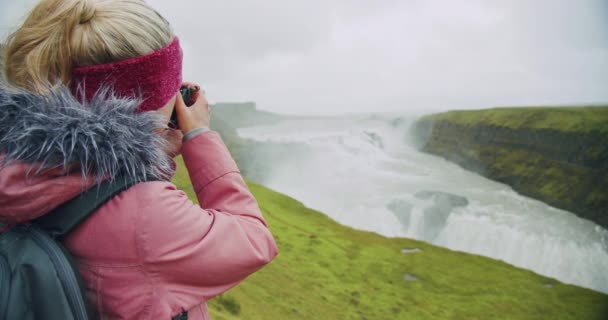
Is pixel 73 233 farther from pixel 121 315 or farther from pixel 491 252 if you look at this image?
pixel 491 252

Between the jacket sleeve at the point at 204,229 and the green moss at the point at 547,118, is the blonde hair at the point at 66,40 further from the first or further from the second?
the green moss at the point at 547,118

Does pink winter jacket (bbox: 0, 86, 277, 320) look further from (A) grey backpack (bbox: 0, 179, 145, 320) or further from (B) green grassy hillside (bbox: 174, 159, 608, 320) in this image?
(B) green grassy hillside (bbox: 174, 159, 608, 320)

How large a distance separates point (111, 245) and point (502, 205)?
45265 mm

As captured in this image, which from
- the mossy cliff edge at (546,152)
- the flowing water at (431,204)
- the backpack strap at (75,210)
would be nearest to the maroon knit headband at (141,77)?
the backpack strap at (75,210)

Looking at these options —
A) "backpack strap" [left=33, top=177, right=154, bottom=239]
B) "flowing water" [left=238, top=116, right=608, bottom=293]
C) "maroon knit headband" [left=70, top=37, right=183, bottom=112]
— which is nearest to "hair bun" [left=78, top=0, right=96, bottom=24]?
"maroon knit headband" [left=70, top=37, right=183, bottom=112]

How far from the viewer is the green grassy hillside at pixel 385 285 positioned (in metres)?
15.0

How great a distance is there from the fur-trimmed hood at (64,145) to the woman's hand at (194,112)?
21 centimetres

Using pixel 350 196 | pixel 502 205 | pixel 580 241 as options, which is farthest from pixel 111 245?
pixel 350 196

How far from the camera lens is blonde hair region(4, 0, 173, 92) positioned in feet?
4.06

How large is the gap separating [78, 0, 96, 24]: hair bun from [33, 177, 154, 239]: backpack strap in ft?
1.82

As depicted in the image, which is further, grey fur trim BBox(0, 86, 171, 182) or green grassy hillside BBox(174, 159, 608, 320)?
green grassy hillside BBox(174, 159, 608, 320)

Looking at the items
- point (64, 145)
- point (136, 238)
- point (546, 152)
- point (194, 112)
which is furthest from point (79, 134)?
point (546, 152)

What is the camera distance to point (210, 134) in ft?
5.21

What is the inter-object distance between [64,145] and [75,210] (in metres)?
0.21
